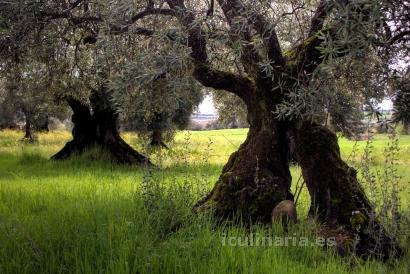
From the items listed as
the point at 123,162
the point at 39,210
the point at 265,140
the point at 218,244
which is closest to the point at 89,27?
the point at 39,210

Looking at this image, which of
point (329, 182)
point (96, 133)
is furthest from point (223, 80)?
point (96, 133)

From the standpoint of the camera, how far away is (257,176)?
24.6 ft

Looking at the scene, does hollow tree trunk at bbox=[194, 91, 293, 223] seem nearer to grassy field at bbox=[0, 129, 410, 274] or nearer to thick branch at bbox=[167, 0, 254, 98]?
thick branch at bbox=[167, 0, 254, 98]

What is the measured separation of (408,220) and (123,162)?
13918 millimetres

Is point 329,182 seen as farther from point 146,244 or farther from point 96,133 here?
point 96,133

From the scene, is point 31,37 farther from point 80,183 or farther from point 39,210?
point 80,183

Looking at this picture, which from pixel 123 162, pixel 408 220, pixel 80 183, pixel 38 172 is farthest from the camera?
pixel 123 162

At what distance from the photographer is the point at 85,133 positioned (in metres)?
19.9

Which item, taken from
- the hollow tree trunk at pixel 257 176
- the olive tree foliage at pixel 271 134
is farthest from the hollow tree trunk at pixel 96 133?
the hollow tree trunk at pixel 257 176

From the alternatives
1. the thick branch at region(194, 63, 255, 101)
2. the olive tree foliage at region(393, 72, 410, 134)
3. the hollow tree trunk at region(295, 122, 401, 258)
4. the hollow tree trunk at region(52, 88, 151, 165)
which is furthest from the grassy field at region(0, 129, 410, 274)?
the hollow tree trunk at region(52, 88, 151, 165)

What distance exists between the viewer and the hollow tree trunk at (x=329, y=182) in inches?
272

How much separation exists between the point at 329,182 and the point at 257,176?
1191mm

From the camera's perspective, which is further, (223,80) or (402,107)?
(223,80)

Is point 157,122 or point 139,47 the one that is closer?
point 139,47
